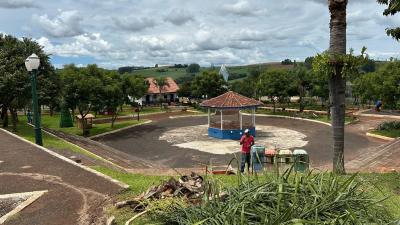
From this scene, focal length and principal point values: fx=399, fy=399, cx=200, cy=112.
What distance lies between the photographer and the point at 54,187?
10.2 m

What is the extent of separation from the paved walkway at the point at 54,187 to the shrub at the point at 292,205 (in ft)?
12.2

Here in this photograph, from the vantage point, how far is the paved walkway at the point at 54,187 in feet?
26.3

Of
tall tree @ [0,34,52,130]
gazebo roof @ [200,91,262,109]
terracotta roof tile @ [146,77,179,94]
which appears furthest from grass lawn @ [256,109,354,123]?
tall tree @ [0,34,52,130]

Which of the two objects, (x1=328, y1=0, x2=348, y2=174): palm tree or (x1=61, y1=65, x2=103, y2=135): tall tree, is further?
(x1=61, y1=65, x2=103, y2=135): tall tree

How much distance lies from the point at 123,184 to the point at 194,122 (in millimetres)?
31966

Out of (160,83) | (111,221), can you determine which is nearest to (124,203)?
(111,221)

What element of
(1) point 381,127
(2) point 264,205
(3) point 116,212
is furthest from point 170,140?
(2) point 264,205

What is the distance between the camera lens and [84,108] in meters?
31.5

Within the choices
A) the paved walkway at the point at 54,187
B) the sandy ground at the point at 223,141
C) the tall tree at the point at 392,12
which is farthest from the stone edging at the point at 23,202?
the sandy ground at the point at 223,141

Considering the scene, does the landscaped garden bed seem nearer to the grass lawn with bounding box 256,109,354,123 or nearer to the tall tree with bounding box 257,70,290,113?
the grass lawn with bounding box 256,109,354,123

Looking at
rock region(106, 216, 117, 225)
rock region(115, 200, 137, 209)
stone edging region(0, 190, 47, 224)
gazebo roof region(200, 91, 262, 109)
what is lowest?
stone edging region(0, 190, 47, 224)

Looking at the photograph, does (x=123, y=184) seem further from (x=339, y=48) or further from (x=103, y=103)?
(x=103, y=103)

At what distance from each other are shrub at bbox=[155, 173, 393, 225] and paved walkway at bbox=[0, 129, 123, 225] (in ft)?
12.2

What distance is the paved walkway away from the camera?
8016 millimetres
